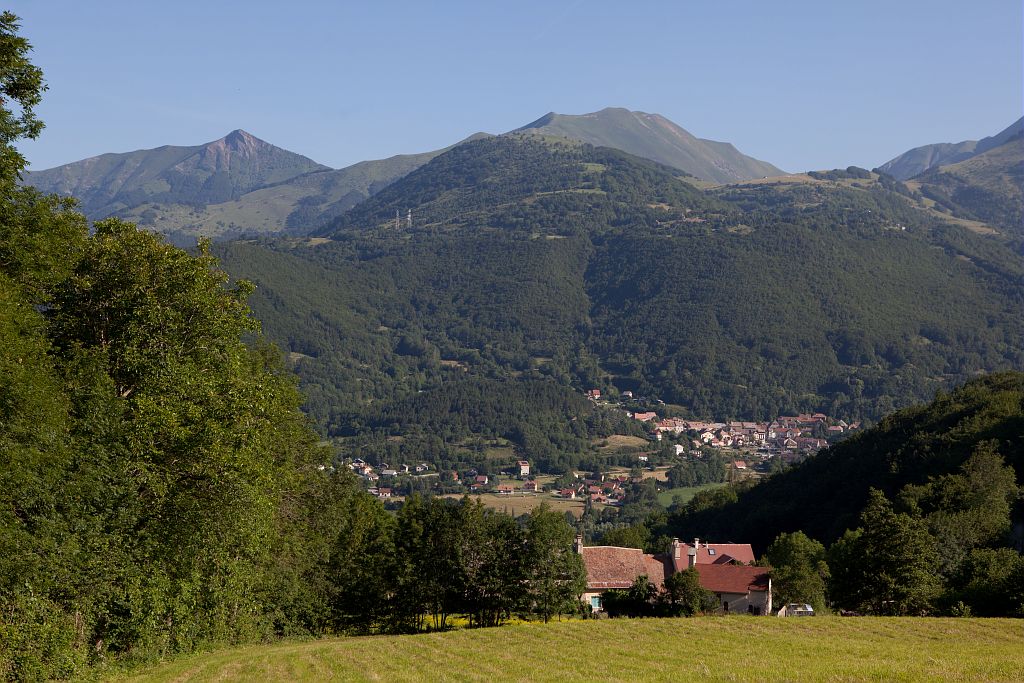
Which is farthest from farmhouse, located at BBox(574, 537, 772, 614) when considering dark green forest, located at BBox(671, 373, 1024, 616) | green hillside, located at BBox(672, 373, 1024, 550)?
green hillside, located at BBox(672, 373, 1024, 550)

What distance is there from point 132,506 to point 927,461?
7761cm

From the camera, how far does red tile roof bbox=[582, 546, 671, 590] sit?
2598 inches

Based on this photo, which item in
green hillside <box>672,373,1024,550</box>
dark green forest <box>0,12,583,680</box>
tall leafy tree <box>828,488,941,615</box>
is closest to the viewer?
dark green forest <box>0,12,583,680</box>

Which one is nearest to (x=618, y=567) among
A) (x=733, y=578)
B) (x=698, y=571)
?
(x=733, y=578)

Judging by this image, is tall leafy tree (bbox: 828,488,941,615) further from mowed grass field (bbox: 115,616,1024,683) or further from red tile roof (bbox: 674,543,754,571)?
red tile roof (bbox: 674,543,754,571)

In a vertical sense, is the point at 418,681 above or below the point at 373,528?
above

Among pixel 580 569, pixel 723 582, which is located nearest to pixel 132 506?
pixel 580 569

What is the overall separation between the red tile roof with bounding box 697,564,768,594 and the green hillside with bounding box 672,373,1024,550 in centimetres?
1894

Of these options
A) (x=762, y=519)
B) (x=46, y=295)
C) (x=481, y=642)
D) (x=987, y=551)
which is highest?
(x=46, y=295)

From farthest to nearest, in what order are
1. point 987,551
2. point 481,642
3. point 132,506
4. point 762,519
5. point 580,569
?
point 762,519, point 987,551, point 580,569, point 481,642, point 132,506

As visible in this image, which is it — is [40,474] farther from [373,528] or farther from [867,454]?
[867,454]

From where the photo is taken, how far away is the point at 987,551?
159 feet

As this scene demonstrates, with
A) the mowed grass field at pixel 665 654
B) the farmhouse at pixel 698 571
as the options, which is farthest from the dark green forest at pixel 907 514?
the mowed grass field at pixel 665 654

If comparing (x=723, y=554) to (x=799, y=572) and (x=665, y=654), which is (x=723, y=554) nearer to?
(x=799, y=572)
